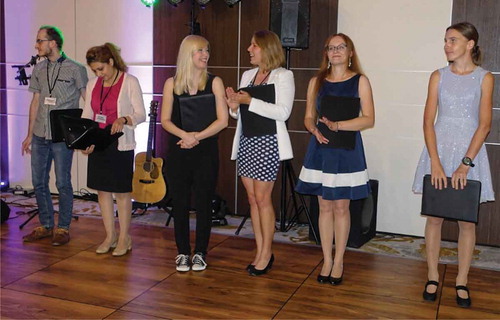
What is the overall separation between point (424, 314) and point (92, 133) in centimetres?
247

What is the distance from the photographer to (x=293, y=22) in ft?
16.1

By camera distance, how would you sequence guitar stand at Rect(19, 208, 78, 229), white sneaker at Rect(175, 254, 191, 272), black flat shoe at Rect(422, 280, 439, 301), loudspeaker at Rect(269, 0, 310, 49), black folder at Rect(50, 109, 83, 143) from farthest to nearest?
guitar stand at Rect(19, 208, 78, 229) → loudspeaker at Rect(269, 0, 310, 49) → black folder at Rect(50, 109, 83, 143) → white sneaker at Rect(175, 254, 191, 272) → black flat shoe at Rect(422, 280, 439, 301)

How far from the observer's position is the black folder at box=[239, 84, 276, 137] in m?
3.81

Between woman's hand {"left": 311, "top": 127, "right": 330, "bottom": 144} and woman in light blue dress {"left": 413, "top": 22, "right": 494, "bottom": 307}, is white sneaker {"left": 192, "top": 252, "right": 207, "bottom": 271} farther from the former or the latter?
woman in light blue dress {"left": 413, "top": 22, "right": 494, "bottom": 307}

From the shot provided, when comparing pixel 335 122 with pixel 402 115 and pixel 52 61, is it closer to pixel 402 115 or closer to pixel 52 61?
pixel 402 115

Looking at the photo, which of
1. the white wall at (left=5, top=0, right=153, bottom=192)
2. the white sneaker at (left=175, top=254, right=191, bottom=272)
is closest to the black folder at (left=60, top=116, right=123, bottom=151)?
the white sneaker at (left=175, top=254, right=191, bottom=272)

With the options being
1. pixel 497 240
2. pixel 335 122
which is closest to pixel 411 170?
pixel 497 240

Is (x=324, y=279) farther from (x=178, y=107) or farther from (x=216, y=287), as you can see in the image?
(x=178, y=107)

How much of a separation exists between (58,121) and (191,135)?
3.90ft

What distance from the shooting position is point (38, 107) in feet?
15.7

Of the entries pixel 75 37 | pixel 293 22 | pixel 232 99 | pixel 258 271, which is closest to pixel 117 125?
pixel 232 99

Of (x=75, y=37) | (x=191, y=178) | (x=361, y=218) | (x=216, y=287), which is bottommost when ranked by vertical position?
(x=216, y=287)

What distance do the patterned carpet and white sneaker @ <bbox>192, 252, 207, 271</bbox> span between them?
995 mm

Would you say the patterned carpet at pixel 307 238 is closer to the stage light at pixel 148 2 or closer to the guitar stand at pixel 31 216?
the guitar stand at pixel 31 216
